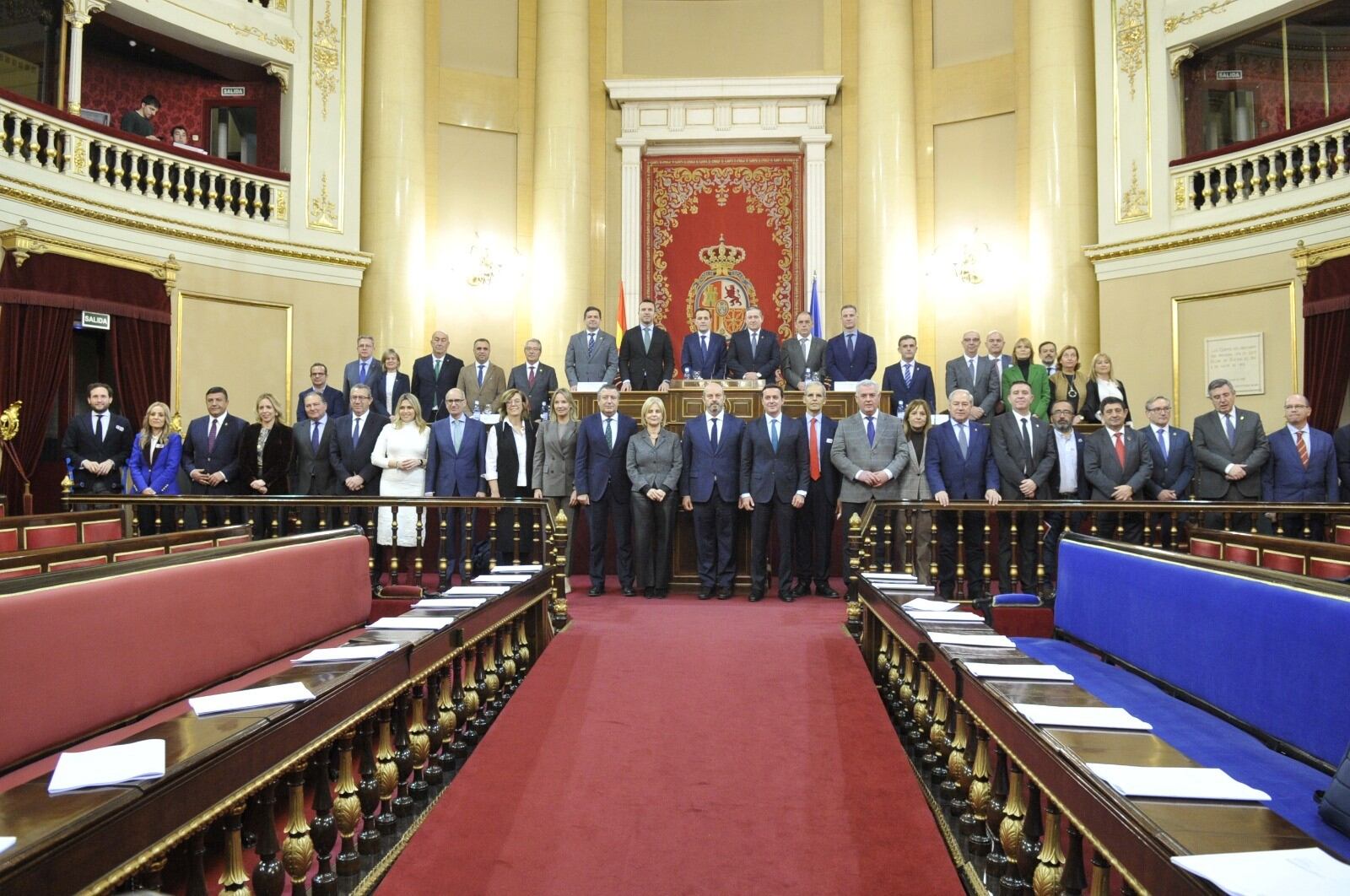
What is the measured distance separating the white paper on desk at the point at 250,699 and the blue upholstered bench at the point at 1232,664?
185 centimetres

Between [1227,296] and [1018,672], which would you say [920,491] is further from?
[1227,296]

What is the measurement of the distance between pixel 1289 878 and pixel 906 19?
9596 millimetres

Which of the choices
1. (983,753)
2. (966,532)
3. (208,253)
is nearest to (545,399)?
(966,532)

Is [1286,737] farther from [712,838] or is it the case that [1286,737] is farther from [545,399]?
[545,399]

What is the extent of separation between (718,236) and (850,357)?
12.8 feet

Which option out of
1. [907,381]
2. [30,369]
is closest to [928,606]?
[907,381]

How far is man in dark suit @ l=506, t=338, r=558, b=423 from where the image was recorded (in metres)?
6.77

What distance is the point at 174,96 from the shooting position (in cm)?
1028

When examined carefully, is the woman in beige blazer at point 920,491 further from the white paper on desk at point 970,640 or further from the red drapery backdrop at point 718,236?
the red drapery backdrop at point 718,236

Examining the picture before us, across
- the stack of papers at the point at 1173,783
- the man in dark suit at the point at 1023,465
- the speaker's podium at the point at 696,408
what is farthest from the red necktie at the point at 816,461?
the stack of papers at the point at 1173,783

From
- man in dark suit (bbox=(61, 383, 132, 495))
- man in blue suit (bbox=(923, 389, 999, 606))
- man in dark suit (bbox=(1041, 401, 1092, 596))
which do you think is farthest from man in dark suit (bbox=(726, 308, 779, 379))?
man in dark suit (bbox=(61, 383, 132, 495))

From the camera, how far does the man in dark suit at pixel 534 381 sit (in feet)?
22.2

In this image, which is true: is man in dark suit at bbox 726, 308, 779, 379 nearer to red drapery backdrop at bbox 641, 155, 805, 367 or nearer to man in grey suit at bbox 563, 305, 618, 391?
man in grey suit at bbox 563, 305, 618, 391

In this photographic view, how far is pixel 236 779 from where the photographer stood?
5.58 feet
